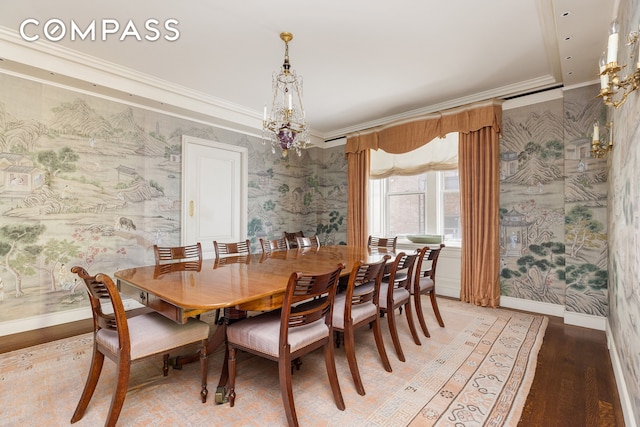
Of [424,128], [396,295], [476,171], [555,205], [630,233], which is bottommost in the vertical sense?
[396,295]

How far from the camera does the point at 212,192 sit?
452cm

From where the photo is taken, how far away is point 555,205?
137 inches

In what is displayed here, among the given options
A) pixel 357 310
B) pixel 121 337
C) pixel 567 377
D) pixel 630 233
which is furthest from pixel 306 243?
pixel 630 233

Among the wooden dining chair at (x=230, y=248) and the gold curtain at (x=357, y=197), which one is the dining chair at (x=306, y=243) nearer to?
the wooden dining chair at (x=230, y=248)

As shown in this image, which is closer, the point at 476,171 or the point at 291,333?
the point at 291,333

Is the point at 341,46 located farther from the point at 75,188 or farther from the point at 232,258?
the point at 75,188

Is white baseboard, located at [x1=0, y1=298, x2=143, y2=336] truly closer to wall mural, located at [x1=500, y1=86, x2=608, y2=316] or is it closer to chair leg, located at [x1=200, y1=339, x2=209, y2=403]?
chair leg, located at [x1=200, y1=339, x2=209, y2=403]

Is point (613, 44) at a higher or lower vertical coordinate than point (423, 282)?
higher

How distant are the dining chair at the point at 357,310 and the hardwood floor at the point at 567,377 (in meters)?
0.93

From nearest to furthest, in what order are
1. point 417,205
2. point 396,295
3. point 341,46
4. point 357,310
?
point 357,310 < point 396,295 < point 341,46 < point 417,205

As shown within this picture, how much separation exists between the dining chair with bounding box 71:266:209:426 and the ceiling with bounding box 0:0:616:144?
2.15 metres

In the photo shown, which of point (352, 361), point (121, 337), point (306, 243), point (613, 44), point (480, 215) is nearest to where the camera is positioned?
point (613, 44)

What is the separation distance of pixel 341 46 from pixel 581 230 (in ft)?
10.3

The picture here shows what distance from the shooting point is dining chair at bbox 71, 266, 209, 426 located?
1.52 metres
